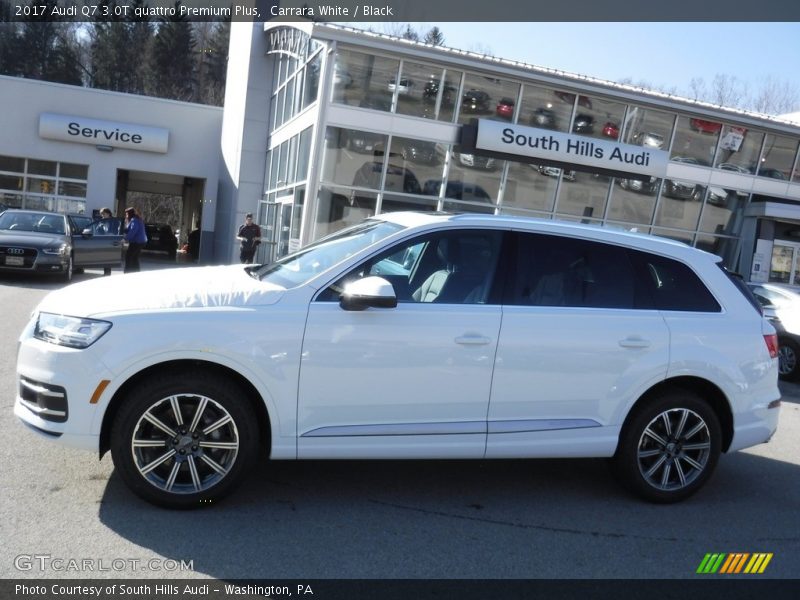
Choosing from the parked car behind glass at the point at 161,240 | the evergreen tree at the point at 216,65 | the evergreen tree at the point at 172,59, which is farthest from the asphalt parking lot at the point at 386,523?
the evergreen tree at the point at 216,65

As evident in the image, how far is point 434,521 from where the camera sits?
4.47 m

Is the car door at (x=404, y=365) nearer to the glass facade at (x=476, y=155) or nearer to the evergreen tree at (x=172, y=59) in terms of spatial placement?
the glass facade at (x=476, y=155)

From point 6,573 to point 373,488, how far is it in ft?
7.29

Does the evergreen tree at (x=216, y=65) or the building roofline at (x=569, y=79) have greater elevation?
the evergreen tree at (x=216, y=65)

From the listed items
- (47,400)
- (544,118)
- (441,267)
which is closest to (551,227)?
(441,267)

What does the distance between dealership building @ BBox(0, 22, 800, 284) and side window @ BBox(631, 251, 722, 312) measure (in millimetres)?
12871

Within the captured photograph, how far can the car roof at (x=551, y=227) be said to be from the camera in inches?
193

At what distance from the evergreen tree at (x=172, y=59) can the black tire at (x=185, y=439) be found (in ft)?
203

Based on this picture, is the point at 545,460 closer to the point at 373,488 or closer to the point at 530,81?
the point at 373,488

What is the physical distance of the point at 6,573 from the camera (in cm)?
340

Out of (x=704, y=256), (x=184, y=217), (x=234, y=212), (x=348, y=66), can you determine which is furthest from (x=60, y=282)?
(x=184, y=217)

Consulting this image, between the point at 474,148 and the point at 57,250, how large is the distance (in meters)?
9.77

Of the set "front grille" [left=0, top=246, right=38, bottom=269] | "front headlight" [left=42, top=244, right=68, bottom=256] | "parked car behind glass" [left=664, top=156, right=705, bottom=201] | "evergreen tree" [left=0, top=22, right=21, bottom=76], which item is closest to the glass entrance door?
"parked car behind glass" [left=664, top=156, right=705, bottom=201]

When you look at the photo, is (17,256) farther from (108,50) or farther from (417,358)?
(108,50)
